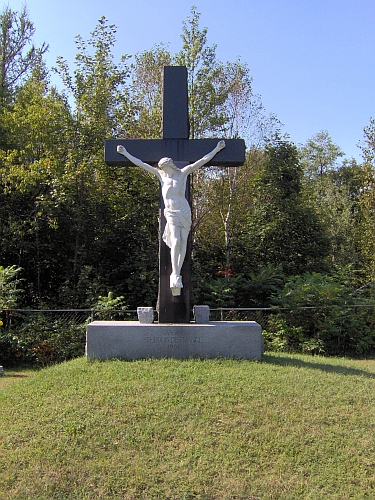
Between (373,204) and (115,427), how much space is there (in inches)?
596

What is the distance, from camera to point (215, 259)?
15891mm

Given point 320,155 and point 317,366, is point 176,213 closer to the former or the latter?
point 317,366

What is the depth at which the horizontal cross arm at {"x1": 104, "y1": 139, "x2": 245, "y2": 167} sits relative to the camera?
809 cm

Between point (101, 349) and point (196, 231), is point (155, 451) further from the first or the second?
point (196, 231)

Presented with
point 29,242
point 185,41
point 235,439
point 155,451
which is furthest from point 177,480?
point 185,41

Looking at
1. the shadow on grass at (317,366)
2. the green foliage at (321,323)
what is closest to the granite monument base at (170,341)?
the shadow on grass at (317,366)

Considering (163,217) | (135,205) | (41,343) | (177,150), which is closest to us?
(163,217)

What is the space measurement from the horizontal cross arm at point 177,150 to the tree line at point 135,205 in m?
4.20

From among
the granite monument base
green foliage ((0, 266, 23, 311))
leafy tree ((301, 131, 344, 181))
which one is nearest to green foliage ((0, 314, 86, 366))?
green foliage ((0, 266, 23, 311))

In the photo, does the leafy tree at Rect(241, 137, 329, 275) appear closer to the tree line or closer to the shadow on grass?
the tree line

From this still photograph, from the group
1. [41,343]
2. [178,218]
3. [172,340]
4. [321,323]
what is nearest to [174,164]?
[178,218]

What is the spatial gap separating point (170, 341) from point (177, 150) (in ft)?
10.5

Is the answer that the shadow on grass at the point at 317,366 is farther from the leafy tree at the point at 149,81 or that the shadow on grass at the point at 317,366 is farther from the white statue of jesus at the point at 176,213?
the leafy tree at the point at 149,81

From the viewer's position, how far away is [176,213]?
754cm
